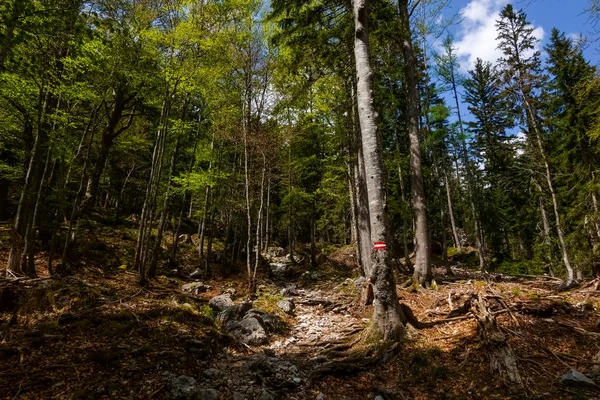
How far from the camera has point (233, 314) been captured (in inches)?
301

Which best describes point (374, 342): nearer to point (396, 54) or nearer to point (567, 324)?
point (567, 324)

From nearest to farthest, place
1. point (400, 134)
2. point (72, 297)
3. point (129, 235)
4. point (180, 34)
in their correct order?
point (72, 297)
point (180, 34)
point (129, 235)
point (400, 134)

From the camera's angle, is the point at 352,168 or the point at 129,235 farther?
the point at 129,235

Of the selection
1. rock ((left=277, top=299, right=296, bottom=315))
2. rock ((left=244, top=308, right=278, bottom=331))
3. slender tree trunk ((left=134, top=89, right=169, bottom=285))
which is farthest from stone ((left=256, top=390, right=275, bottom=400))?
slender tree trunk ((left=134, top=89, right=169, bottom=285))

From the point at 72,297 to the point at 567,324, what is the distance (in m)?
9.85

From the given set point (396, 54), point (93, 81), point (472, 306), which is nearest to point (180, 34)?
point (93, 81)

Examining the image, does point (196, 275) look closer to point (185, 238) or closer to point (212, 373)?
point (185, 238)

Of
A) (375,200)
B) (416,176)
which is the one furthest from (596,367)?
(416,176)

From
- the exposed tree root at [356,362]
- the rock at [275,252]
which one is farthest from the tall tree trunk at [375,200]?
the rock at [275,252]

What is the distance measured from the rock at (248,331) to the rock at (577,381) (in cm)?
500

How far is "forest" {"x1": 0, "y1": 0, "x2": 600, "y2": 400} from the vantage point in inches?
165

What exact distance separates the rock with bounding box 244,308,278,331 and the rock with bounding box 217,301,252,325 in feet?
0.85

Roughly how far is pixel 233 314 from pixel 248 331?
3.74ft

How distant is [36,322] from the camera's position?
206 inches
